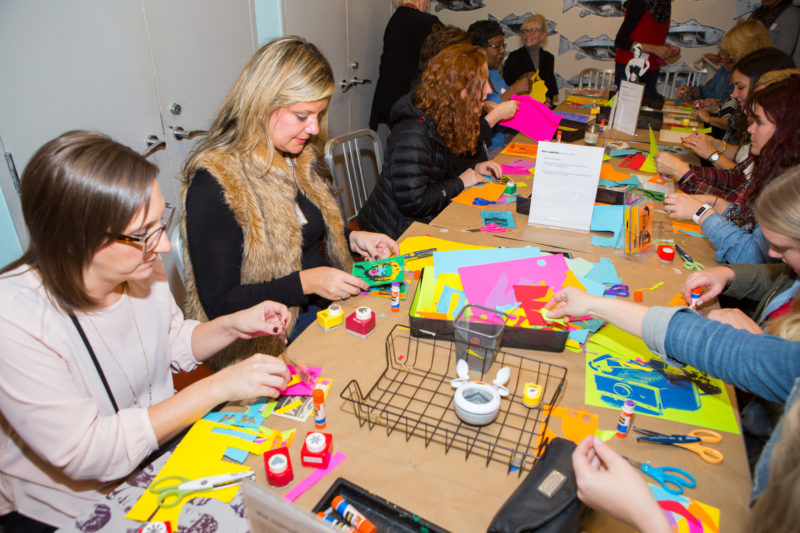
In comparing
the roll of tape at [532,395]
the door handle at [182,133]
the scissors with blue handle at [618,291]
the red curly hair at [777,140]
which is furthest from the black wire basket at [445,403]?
the door handle at [182,133]

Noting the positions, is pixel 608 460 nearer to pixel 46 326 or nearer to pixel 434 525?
pixel 434 525

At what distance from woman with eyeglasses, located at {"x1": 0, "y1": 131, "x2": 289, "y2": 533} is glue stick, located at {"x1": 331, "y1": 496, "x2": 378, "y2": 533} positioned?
31 cm

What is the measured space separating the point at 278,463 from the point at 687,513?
813mm

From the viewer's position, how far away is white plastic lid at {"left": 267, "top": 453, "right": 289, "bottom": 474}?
3.28 ft

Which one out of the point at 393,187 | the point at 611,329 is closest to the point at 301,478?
the point at 611,329

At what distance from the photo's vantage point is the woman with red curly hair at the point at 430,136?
8.29 feet

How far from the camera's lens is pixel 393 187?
258 cm

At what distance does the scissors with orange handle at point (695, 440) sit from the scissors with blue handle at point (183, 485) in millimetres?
891

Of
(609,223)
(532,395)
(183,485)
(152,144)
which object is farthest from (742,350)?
(152,144)

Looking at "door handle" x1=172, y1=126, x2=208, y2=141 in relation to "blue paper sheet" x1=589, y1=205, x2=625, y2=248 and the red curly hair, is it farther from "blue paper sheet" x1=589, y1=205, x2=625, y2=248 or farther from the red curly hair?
the red curly hair

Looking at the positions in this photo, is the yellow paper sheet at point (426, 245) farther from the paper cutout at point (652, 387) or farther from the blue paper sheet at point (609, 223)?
the paper cutout at point (652, 387)

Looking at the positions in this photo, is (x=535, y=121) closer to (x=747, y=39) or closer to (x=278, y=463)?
(x=747, y=39)

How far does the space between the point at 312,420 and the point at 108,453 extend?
16.9 inches

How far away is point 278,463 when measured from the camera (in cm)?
101
